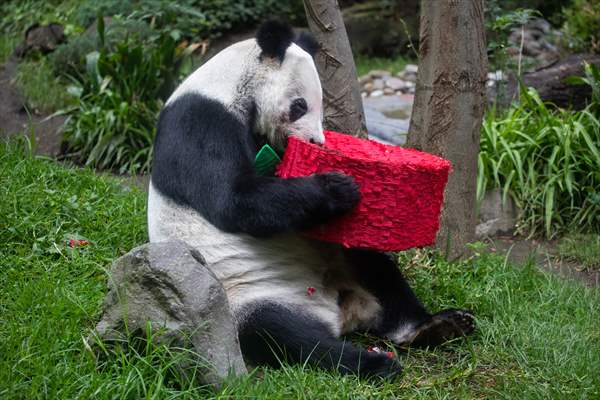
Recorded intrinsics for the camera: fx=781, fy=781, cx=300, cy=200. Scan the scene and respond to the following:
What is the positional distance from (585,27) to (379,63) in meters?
3.82

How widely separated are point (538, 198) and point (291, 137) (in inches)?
128

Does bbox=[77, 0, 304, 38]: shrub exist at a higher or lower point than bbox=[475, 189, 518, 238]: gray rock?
higher

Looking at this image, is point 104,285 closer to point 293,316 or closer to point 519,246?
point 293,316

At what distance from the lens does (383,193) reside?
135 inches

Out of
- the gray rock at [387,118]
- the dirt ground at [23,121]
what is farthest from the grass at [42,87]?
the gray rock at [387,118]

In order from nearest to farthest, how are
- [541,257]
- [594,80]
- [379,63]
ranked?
[541,257]
[594,80]
[379,63]

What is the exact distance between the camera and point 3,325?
3.38 metres

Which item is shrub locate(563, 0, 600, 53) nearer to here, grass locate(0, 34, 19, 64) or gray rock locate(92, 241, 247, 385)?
grass locate(0, 34, 19, 64)

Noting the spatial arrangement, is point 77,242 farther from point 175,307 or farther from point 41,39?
point 41,39

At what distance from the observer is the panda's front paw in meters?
3.38

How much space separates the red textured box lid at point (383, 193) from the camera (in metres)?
3.44

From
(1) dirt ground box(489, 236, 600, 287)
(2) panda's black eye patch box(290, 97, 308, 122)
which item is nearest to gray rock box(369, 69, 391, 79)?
(1) dirt ground box(489, 236, 600, 287)

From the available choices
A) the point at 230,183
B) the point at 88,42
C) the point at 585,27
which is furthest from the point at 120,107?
the point at 585,27

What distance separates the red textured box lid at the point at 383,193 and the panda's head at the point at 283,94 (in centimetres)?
26
